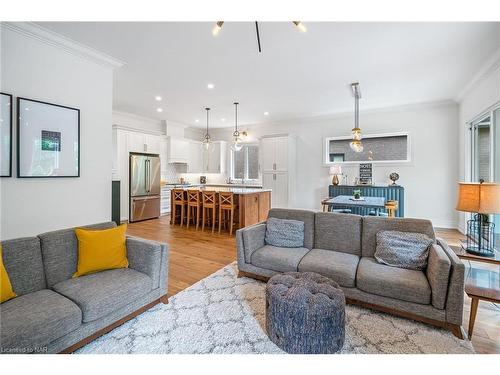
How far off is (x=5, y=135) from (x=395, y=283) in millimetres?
4007

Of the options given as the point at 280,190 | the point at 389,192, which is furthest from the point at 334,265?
the point at 280,190

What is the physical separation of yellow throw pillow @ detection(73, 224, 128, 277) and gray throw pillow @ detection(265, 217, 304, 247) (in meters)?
1.60

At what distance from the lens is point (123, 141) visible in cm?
615

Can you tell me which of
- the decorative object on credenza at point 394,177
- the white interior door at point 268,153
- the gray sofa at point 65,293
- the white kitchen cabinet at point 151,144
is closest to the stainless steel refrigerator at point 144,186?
the white kitchen cabinet at point 151,144

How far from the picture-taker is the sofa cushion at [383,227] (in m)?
2.46

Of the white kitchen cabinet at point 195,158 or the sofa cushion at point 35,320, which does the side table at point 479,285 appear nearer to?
the sofa cushion at point 35,320

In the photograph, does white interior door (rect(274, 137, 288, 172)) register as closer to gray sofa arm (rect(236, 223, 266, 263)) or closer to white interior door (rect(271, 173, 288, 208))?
white interior door (rect(271, 173, 288, 208))

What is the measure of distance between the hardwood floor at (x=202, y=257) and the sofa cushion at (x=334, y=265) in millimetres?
944

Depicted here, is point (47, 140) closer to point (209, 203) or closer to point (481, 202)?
point (209, 203)

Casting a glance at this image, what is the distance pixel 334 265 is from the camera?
2363 millimetres

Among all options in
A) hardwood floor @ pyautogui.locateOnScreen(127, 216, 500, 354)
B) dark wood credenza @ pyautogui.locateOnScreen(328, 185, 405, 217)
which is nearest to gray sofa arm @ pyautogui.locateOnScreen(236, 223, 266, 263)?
hardwood floor @ pyautogui.locateOnScreen(127, 216, 500, 354)

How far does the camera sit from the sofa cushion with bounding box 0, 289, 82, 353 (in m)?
1.36

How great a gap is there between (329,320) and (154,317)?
4.88ft
